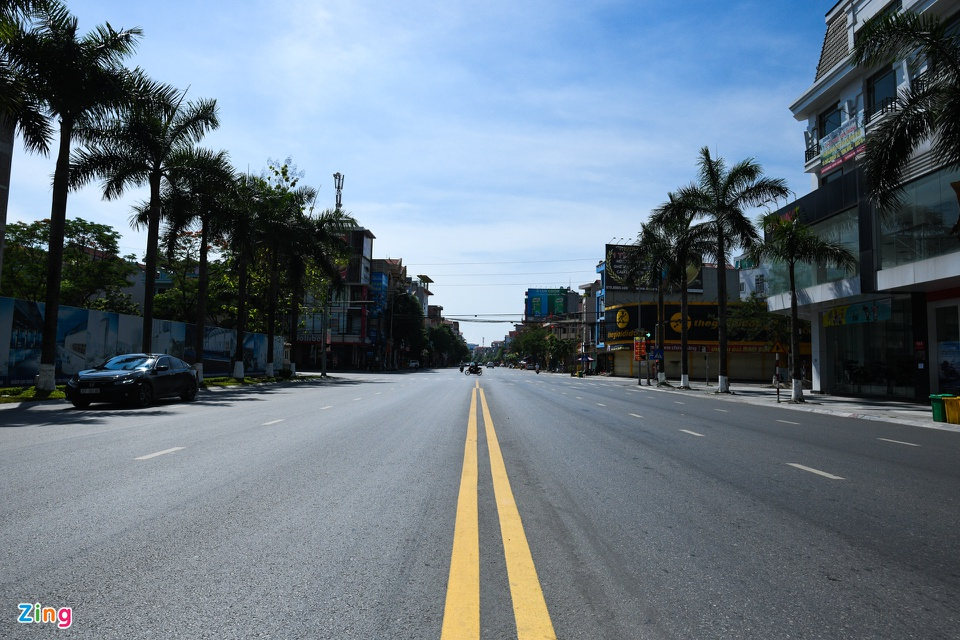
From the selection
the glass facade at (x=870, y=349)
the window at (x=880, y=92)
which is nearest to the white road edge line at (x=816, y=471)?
the glass facade at (x=870, y=349)

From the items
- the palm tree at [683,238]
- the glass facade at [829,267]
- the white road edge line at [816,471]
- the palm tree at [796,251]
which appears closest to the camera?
the white road edge line at [816,471]

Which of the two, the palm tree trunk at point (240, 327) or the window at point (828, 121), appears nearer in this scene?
the window at point (828, 121)

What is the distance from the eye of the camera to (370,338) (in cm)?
9150

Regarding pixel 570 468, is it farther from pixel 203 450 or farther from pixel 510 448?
pixel 203 450

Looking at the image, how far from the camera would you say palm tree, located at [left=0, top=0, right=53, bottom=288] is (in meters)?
15.2

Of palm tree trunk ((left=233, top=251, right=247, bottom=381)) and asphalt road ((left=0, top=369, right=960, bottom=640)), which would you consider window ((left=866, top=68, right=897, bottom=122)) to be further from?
palm tree trunk ((left=233, top=251, right=247, bottom=381))

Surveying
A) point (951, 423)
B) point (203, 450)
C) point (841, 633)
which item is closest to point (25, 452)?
point (203, 450)

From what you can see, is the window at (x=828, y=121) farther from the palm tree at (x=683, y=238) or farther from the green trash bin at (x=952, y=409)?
the green trash bin at (x=952, y=409)

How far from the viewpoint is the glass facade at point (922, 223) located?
22.4 meters

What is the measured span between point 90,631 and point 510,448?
23.9ft

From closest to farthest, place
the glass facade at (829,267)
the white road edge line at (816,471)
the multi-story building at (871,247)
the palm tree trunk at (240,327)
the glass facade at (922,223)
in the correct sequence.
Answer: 1. the white road edge line at (816,471)
2. the glass facade at (922,223)
3. the multi-story building at (871,247)
4. the glass facade at (829,267)
5. the palm tree trunk at (240,327)

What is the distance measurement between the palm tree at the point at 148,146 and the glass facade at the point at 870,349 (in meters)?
31.4

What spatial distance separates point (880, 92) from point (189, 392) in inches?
1269

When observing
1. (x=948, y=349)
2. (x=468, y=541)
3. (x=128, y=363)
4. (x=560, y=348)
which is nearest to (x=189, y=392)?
(x=128, y=363)
